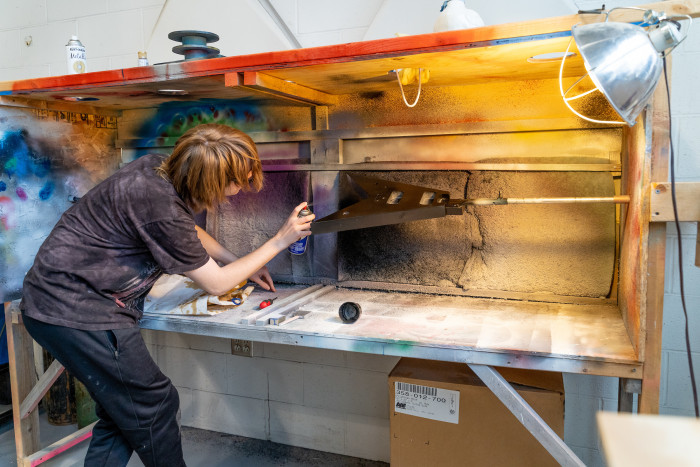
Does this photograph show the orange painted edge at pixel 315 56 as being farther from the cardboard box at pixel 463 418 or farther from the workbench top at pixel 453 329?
the cardboard box at pixel 463 418

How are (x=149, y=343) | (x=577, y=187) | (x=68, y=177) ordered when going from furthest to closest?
(x=149, y=343) → (x=68, y=177) → (x=577, y=187)

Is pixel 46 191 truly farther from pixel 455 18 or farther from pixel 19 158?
pixel 455 18

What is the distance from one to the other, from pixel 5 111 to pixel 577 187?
95.1 inches

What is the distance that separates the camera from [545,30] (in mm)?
1358

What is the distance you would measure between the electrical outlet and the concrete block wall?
15cm

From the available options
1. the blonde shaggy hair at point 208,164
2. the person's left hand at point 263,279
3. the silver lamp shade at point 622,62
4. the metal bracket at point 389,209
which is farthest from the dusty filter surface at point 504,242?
the silver lamp shade at point 622,62

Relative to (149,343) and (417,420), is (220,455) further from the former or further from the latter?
(417,420)

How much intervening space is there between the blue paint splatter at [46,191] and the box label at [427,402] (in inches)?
73.1

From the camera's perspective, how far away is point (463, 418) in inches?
66.1

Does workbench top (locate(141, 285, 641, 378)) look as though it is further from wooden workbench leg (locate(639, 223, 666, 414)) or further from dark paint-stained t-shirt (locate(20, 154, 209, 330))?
dark paint-stained t-shirt (locate(20, 154, 209, 330))

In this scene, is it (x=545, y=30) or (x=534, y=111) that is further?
(x=534, y=111)

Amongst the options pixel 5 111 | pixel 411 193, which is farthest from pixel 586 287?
pixel 5 111

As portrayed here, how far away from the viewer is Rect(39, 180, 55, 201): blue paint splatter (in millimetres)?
2434

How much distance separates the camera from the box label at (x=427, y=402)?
5.54 feet
